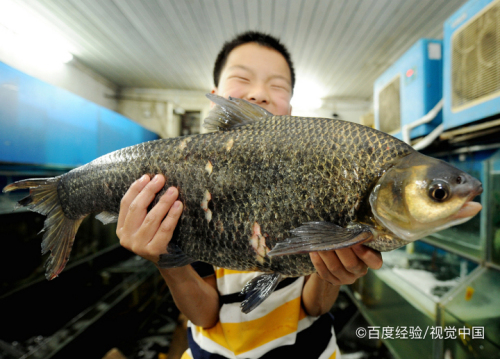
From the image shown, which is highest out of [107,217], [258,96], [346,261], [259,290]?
[258,96]

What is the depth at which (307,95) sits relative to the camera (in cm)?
677

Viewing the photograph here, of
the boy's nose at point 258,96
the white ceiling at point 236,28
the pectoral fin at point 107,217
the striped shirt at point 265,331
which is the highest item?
the white ceiling at point 236,28

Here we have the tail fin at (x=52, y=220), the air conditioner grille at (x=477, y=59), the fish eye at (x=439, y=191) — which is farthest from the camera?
the air conditioner grille at (x=477, y=59)

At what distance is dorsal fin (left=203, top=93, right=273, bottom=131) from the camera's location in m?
0.90

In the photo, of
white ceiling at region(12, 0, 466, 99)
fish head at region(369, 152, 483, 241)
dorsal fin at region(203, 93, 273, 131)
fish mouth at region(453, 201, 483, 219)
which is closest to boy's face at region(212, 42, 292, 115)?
dorsal fin at region(203, 93, 273, 131)

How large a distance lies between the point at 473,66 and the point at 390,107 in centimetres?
130

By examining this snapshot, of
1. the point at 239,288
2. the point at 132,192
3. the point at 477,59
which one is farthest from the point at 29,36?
the point at 477,59

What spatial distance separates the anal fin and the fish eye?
793 millimetres

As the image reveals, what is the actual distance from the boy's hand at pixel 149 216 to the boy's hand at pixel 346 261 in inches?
20.5

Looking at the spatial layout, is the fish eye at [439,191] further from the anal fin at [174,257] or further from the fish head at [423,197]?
the anal fin at [174,257]

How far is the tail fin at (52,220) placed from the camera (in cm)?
100

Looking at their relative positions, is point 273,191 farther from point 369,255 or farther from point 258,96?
point 258,96

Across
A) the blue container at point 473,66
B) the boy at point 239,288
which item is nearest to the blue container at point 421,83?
the blue container at point 473,66

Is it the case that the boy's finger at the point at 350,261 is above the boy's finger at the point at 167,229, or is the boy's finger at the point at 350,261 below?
below
